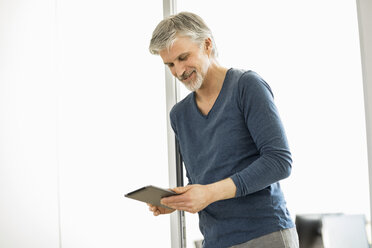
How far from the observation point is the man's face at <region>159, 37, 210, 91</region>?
52.1 inches

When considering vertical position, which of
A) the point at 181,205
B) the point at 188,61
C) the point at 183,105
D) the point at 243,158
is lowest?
the point at 181,205

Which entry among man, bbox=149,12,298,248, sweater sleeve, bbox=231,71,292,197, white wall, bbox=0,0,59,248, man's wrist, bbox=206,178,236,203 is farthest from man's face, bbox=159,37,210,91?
white wall, bbox=0,0,59,248

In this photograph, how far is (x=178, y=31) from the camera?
132 centimetres

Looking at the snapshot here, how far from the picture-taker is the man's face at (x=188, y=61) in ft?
4.34

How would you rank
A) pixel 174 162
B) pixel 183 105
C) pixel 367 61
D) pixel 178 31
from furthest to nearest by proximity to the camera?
1. pixel 174 162
2. pixel 367 61
3. pixel 183 105
4. pixel 178 31

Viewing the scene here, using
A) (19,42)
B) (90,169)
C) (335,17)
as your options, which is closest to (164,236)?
(90,169)

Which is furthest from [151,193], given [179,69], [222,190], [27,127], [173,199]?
[27,127]

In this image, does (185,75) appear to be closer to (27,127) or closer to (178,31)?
(178,31)

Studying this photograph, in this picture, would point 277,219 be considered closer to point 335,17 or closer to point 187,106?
point 187,106

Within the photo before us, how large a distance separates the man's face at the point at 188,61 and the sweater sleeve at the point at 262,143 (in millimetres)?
189

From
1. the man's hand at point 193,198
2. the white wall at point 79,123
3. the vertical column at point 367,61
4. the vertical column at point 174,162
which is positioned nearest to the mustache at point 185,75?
the man's hand at point 193,198

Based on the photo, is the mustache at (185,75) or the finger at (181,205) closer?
the finger at (181,205)

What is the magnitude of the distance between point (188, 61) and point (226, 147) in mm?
313

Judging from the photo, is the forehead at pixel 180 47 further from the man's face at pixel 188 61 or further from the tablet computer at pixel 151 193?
the tablet computer at pixel 151 193
